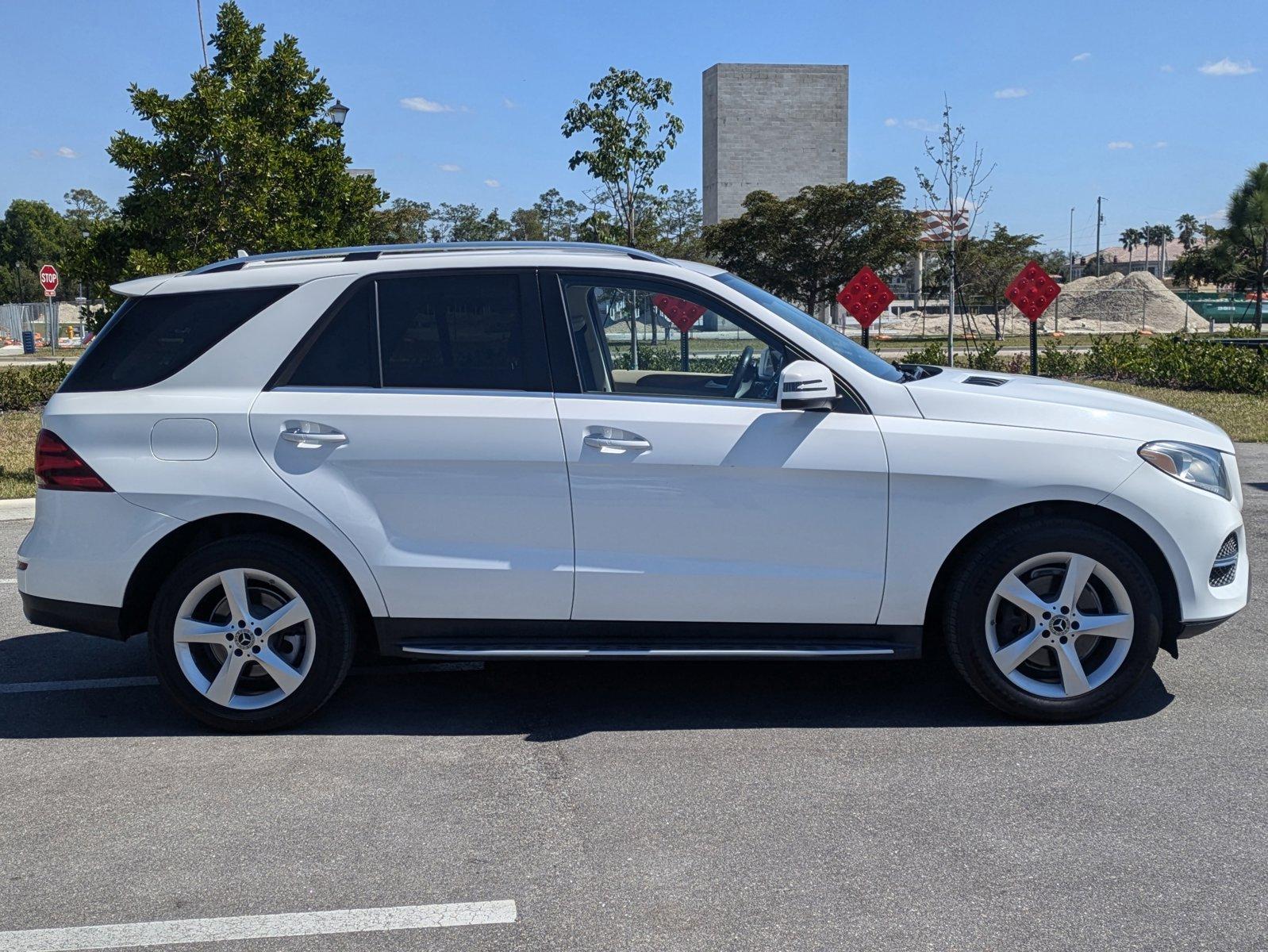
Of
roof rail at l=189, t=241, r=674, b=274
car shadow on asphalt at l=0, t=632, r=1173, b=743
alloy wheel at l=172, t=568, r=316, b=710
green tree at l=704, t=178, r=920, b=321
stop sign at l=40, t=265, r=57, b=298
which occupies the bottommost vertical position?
car shadow on asphalt at l=0, t=632, r=1173, b=743

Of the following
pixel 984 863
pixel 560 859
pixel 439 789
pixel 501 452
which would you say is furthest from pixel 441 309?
pixel 984 863

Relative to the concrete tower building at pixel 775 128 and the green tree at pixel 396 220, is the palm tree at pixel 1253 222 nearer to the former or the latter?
the concrete tower building at pixel 775 128

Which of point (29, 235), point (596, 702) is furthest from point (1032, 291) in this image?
point (29, 235)

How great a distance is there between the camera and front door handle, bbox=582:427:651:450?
14.9ft

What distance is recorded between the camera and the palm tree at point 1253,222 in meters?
61.1

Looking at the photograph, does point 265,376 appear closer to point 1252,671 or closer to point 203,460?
point 203,460

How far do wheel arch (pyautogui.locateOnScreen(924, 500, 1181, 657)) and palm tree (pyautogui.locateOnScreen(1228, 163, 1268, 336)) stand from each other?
62.9m

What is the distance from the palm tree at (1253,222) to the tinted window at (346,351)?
6409cm

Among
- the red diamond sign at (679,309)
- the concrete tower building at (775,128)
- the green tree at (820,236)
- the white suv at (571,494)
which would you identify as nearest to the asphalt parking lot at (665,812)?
the white suv at (571,494)

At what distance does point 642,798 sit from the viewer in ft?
13.6

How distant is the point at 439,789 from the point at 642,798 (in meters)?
0.72

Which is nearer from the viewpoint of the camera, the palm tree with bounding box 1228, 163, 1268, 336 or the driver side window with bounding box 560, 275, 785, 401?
the driver side window with bounding box 560, 275, 785, 401

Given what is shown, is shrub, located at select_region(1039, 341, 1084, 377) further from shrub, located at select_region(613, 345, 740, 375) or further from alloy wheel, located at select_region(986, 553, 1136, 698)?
shrub, located at select_region(613, 345, 740, 375)

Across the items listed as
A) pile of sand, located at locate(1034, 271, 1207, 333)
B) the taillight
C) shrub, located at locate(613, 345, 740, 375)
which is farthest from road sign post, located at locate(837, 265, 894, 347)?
pile of sand, located at locate(1034, 271, 1207, 333)
